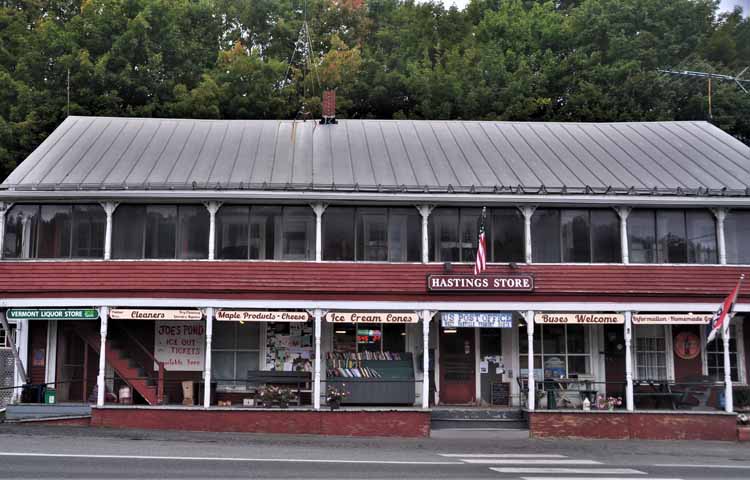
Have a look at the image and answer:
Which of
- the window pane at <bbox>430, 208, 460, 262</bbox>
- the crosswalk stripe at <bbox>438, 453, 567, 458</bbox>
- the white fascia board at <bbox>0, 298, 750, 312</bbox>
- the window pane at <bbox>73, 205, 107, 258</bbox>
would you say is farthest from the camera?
the window pane at <bbox>430, 208, 460, 262</bbox>

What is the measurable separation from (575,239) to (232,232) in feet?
33.2

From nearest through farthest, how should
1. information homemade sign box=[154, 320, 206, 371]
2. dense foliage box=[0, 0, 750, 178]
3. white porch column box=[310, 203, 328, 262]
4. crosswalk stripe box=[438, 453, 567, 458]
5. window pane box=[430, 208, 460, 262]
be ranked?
1. crosswalk stripe box=[438, 453, 567, 458]
2. white porch column box=[310, 203, 328, 262]
3. window pane box=[430, 208, 460, 262]
4. information homemade sign box=[154, 320, 206, 371]
5. dense foliage box=[0, 0, 750, 178]

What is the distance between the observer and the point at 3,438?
19.4 m

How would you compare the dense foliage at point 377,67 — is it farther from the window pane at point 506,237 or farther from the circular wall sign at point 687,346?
the window pane at point 506,237

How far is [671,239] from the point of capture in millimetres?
24266

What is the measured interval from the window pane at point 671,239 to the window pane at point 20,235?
1841 cm

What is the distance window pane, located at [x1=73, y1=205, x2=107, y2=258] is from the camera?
23.6 m

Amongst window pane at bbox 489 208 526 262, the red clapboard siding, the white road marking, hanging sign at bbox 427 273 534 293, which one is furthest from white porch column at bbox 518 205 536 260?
the white road marking

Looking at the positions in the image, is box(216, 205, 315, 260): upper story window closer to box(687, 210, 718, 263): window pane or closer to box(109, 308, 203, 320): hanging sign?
box(109, 308, 203, 320): hanging sign

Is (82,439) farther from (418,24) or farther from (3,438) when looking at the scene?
(418,24)

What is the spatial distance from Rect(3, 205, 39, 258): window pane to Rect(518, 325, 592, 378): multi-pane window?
1499 cm

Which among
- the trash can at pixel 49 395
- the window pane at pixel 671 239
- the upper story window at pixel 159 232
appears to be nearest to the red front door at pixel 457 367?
the window pane at pixel 671 239

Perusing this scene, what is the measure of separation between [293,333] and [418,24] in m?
32.0

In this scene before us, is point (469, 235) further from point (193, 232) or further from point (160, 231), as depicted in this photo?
point (160, 231)
